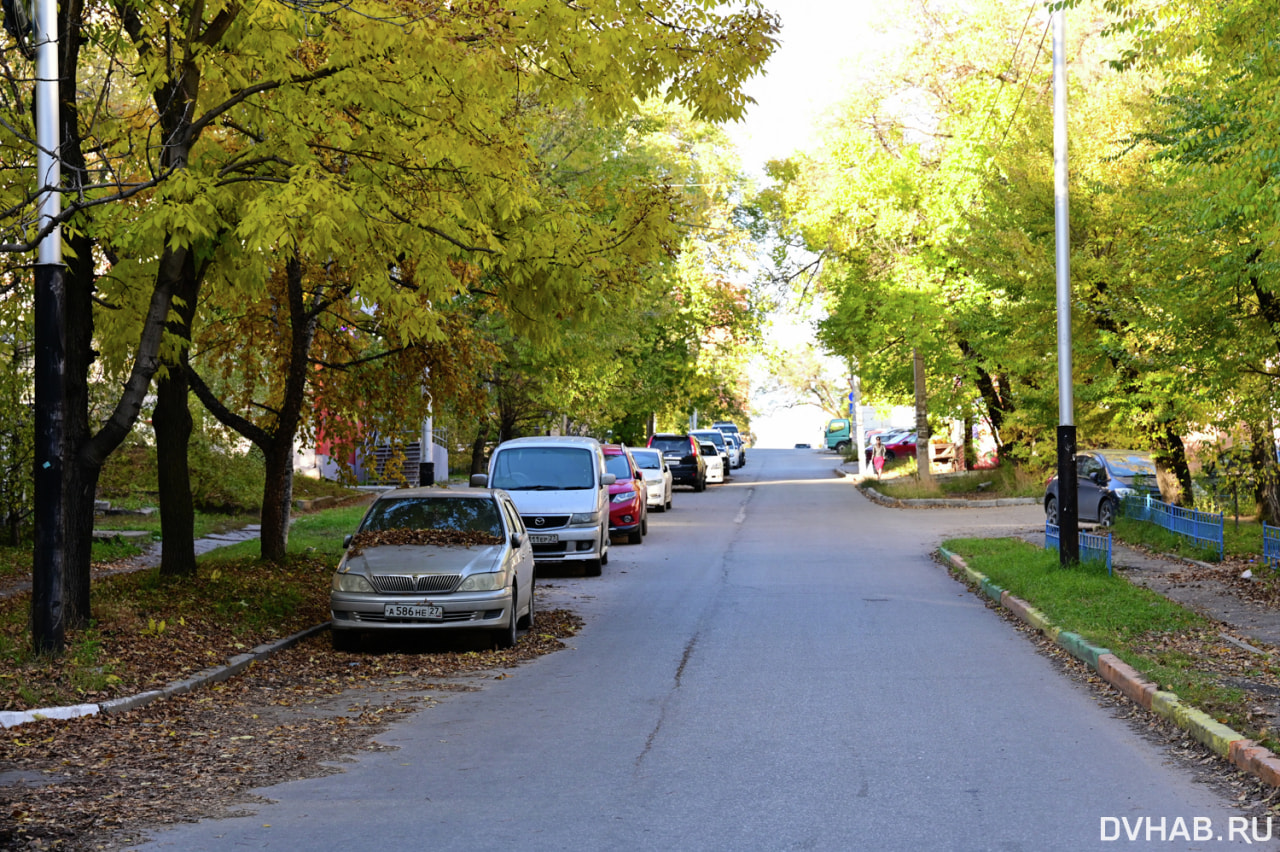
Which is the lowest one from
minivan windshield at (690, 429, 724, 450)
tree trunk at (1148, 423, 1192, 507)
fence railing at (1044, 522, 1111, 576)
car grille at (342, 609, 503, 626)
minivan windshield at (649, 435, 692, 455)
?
car grille at (342, 609, 503, 626)

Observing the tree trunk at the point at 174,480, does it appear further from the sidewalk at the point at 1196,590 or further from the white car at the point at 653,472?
the white car at the point at 653,472

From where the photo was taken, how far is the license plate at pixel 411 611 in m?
12.2

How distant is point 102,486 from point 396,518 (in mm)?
14287

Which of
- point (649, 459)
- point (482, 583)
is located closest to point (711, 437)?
point (649, 459)

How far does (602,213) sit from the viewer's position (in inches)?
645

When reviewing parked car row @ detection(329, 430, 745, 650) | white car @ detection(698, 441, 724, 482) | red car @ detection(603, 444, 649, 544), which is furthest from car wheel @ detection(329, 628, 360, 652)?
white car @ detection(698, 441, 724, 482)

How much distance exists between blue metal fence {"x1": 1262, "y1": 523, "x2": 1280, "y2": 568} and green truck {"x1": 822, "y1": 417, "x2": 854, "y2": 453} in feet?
207

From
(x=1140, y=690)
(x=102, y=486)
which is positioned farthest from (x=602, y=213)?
(x=102, y=486)

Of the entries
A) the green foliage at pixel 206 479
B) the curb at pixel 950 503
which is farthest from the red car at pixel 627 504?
the curb at pixel 950 503

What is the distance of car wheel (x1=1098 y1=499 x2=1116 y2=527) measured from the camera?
79.9ft

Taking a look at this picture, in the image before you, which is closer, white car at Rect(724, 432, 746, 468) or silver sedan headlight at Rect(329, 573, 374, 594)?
silver sedan headlight at Rect(329, 573, 374, 594)

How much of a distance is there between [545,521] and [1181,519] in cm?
974

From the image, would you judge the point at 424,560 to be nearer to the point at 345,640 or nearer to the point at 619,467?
the point at 345,640

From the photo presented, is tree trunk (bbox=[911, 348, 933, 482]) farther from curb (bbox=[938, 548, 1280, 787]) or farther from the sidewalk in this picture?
curb (bbox=[938, 548, 1280, 787])
